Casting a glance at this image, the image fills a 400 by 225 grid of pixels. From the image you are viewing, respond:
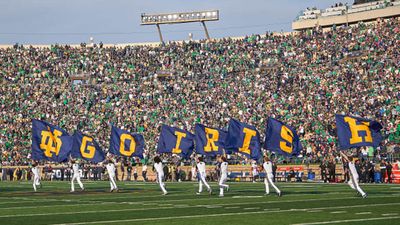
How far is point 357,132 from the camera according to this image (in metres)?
31.7

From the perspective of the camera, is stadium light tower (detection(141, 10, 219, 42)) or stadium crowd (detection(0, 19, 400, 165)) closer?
stadium crowd (detection(0, 19, 400, 165))

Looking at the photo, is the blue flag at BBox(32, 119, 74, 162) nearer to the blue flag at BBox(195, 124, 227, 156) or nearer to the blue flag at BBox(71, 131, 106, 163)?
the blue flag at BBox(71, 131, 106, 163)

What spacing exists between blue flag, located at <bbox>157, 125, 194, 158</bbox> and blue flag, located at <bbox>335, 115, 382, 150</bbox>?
11.5 meters

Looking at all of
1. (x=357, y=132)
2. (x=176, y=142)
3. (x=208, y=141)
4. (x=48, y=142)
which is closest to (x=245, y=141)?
(x=208, y=141)

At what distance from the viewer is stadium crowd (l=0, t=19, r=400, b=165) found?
57.7 metres

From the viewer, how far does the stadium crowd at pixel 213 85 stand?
57.7 m

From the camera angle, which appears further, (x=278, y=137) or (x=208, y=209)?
(x=278, y=137)

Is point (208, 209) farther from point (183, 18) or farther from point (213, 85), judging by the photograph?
point (183, 18)

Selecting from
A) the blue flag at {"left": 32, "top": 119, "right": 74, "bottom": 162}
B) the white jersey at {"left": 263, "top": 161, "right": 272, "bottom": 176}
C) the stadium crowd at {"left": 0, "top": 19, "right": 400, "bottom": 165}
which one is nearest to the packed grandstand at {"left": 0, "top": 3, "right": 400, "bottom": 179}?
the stadium crowd at {"left": 0, "top": 19, "right": 400, "bottom": 165}

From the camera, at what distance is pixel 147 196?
3425 centimetres

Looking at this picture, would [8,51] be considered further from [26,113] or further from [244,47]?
[244,47]

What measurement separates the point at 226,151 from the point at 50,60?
4500 centimetres

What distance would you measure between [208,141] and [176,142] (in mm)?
2009

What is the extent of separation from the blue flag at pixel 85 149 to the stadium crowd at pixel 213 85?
1602cm
